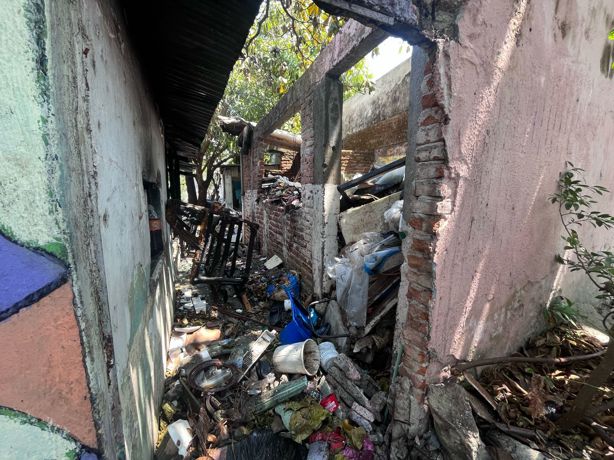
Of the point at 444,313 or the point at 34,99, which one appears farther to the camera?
the point at 444,313

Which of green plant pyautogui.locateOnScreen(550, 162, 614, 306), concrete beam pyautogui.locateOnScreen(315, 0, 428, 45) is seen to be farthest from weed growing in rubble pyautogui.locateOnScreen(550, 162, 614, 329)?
concrete beam pyautogui.locateOnScreen(315, 0, 428, 45)

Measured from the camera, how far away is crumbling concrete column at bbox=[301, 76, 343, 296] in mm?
3641

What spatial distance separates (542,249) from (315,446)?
244cm

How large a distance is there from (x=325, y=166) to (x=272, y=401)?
2659 mm

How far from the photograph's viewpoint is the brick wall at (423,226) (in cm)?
174

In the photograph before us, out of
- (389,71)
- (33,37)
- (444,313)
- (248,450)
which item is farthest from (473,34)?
(389,71)

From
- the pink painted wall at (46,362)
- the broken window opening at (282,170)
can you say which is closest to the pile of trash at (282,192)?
the broken window opening at (282,170)

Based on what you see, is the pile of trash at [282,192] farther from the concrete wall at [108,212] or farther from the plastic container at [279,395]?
the concrete wall at [108,212]

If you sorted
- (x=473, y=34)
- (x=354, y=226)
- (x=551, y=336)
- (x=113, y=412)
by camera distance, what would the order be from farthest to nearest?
(x=354, y=226), (x=551, y=336), (x=473, y=34), (x=113, y=412)

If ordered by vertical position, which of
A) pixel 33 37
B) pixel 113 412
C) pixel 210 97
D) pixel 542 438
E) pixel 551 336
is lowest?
pixel 542 438

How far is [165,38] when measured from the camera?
1895 millimetres

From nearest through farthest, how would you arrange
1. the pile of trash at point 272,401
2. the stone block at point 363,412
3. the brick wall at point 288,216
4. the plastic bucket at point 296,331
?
the pile of trash at point 272,401 → the stone block at point 363,412 → the plastic bucket at point 296,331 → the brick wall at point 288,216

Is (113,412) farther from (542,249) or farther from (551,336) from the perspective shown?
(551,336)

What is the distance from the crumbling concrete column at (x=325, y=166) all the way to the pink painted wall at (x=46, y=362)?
3.03 m
